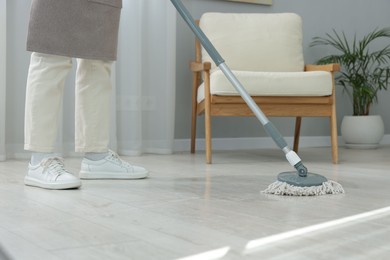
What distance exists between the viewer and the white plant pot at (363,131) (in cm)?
356

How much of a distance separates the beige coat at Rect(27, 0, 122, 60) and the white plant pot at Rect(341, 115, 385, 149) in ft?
7.18

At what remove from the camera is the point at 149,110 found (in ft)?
9.95

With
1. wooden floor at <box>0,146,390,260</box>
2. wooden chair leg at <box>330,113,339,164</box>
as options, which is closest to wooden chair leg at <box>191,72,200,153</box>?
wooden chair leg at <box>330,113,339,164</box>

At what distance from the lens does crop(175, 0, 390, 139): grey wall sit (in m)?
3.29

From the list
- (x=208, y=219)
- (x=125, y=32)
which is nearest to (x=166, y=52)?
(x=125, y=32)

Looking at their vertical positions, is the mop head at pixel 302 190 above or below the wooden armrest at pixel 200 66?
below

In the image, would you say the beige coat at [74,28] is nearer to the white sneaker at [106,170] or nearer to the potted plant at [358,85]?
the white sneaker at [106,170]

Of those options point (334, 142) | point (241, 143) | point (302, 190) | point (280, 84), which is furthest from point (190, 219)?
point (241, 143)

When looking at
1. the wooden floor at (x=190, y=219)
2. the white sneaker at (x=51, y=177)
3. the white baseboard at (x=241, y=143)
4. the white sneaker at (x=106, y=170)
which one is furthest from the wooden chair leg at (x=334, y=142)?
the white sneaker at (x=51, y=177)

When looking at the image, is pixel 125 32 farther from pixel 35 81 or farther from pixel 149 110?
pixel 35 81

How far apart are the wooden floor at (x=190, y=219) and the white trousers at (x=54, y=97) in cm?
16

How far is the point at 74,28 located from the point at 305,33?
2.27 metres

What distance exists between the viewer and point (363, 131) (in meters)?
3.56

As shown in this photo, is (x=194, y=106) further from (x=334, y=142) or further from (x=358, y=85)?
(x=358, y=85)
